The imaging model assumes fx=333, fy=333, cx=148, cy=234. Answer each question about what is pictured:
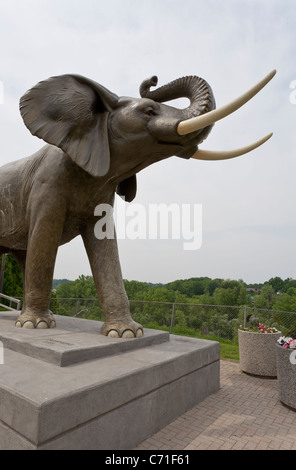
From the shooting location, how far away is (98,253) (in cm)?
439

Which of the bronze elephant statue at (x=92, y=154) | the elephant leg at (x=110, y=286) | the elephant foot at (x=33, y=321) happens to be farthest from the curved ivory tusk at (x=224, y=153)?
the elephant foot at (x=33, y=321)

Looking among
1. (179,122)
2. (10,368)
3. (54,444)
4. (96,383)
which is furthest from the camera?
(179,122)

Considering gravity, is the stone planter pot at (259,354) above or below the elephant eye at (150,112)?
below

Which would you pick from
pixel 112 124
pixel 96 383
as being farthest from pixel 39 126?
pixel 96 383

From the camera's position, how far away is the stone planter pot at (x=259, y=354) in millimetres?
5238

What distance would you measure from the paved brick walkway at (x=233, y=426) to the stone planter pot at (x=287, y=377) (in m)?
0.10

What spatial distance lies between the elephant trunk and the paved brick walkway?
311 cm

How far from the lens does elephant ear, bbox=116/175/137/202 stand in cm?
487

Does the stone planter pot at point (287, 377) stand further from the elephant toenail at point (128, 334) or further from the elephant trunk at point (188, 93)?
the elephant trunk at point (188, 93)

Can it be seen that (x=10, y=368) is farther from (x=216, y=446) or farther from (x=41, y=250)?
(x=216, y=446)

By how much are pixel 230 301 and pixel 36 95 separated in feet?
165

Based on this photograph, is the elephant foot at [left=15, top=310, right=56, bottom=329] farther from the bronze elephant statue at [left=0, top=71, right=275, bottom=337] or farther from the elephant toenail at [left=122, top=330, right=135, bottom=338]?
the elephant toenail at [left=122, top=330, right=135, bottom=338]

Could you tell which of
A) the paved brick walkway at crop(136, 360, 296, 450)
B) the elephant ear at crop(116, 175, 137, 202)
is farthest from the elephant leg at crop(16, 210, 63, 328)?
the paved brick walkway at crop(136, 360, 296, 450)

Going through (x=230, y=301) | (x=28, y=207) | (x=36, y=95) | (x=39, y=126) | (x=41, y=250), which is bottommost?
(x=230, y=301)
